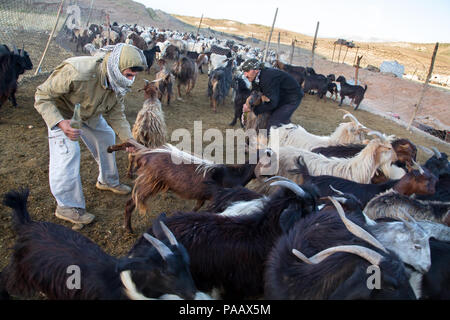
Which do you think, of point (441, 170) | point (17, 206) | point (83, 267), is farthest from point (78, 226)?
point (441, 170)

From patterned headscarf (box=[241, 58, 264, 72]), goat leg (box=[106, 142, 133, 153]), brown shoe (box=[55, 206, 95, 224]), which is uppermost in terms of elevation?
patterned headscarf (box=[241, 58, 264, 72])

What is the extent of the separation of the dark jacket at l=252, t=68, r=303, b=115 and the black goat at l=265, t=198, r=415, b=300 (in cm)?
398

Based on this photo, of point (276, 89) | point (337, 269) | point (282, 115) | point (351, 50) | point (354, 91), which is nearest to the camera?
point (337, 269)

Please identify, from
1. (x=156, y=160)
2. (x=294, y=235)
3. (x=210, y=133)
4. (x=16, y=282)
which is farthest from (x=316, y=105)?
(x=16, y=282)

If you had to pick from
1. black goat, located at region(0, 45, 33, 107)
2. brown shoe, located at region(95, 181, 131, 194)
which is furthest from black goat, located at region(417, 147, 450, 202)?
black goat, located at region(0, 45, 33, 107)

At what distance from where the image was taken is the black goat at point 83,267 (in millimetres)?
1568

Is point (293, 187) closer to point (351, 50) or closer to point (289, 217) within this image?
point (289, 217)

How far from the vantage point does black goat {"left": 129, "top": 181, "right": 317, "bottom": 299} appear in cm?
221

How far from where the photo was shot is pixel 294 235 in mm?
2125

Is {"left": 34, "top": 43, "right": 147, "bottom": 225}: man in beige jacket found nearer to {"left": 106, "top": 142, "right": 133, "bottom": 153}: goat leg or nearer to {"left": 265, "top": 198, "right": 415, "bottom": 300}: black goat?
{"left": 106, "top": 142, "right": 133, "bottom": 153}: goat leg

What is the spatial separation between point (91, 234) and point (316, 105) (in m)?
12.6

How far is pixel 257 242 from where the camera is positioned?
2.31 m

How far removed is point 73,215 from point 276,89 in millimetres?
4158
